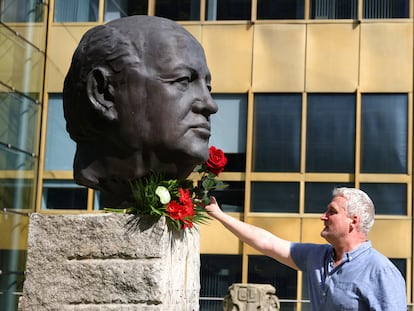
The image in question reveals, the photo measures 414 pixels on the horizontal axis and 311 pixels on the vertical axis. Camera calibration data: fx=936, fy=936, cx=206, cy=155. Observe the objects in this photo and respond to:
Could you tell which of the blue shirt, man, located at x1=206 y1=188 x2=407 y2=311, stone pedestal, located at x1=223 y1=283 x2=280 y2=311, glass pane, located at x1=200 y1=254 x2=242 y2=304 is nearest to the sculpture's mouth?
man, located at x1=206 y1=188 x2=407 y2=311

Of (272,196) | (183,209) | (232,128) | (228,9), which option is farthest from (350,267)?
(228,9)

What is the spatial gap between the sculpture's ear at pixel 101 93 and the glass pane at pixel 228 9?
13.6 m

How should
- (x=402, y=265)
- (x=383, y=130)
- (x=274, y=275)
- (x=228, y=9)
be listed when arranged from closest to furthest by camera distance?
(x=402, y=265) < (x=274, y=275) < (x=383, y=130) < (x=228, y=9)

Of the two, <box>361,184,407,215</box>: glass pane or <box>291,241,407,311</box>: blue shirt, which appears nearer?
<box>291,241,407,311</box>: blue shirt

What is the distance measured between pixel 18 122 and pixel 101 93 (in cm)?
1330

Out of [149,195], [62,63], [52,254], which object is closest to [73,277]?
[52,254]

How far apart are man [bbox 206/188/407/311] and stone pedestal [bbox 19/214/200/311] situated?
2.90 feet

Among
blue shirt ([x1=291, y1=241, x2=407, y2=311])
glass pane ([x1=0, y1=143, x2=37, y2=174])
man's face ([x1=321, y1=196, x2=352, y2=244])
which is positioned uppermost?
glass pane ([x1=0, y1=143, x2=37, y2=174])

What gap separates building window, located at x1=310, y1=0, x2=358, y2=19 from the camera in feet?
61.9

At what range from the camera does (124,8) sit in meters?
19.3

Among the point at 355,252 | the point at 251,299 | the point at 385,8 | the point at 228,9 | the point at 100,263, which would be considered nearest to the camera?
Result: the point at 355,252

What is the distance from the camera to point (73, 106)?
19.5 ft

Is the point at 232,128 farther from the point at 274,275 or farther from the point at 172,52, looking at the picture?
the point at 172,52

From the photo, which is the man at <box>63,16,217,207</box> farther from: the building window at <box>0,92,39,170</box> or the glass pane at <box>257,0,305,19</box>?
the glass pane at <box>257,0,305,19</box>
